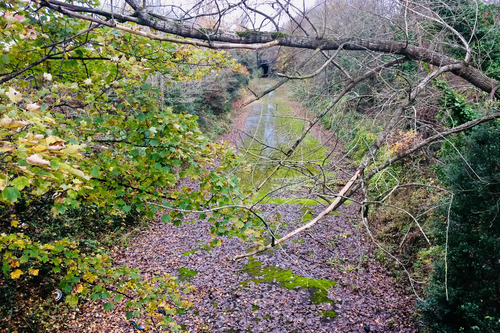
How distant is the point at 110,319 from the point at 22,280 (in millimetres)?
1863

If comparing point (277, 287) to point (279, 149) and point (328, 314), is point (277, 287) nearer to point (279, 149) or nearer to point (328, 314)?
point (328, 314)

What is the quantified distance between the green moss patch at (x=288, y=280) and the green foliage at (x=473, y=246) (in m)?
2.16

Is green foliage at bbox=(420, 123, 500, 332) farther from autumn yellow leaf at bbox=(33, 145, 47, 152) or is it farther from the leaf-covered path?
autumn yellow leaf at bbox=(33, 145, 47, 152)

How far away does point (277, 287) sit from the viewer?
694 centimetres

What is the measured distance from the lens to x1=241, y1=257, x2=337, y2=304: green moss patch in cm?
662

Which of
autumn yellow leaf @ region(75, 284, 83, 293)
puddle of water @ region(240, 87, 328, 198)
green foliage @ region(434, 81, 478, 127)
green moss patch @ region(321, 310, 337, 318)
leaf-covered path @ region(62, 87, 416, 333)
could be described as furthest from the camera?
green foliage @ region(434, 81, 478, 127)

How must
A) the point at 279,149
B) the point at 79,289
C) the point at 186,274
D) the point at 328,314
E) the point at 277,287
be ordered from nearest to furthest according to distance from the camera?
1. the point at 279,149
2. the point at 79,289
3. the point at 328,314
4. the point at 277,287
5. the point at 186,274

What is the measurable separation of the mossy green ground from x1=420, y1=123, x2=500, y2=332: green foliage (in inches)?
85.0

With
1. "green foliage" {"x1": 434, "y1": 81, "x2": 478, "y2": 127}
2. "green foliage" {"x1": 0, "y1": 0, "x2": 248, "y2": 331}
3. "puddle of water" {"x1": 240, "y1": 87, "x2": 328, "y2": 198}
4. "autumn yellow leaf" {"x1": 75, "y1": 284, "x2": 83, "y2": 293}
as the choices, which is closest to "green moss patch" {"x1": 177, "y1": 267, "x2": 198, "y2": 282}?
"puddle of water" {"x1": 240, "y1": 87, "x2": 328, "y2": 198}

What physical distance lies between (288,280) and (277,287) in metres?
0.37

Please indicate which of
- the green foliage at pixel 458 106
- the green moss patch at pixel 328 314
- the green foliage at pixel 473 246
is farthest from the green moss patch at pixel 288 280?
the green foliage at pixel 458 106

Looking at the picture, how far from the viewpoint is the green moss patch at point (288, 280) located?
662 cm

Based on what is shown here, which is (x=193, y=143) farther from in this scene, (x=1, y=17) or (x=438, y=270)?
(x=438, y=270)

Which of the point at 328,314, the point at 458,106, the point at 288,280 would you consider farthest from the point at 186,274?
the point at 458,106
